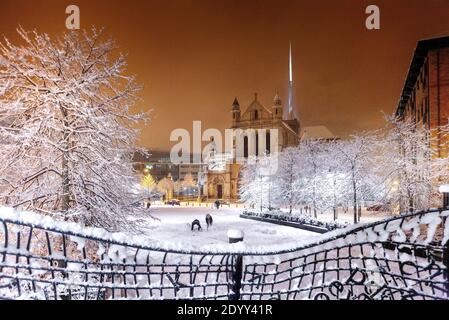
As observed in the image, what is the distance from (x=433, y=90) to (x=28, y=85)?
24.7m

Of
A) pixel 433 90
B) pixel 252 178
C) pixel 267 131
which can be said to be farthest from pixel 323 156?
pixel 267 131

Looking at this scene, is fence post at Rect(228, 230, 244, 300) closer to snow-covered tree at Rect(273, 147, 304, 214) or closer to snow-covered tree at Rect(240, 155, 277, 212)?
snow-covered tree at Rect(273, 147, 304, 214)

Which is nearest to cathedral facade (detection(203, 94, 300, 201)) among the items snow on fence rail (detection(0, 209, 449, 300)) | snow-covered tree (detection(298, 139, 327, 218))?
snow-covered tree (detection(298, 139, 327, 218))

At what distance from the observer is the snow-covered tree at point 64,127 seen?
659cm

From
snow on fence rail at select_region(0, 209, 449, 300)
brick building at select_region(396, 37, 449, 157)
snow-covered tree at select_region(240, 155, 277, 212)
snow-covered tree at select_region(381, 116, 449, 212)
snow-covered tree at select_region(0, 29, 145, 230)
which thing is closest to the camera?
snow on fence rail at select_region(0, 209, 449, 300)

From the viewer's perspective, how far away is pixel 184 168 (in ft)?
350

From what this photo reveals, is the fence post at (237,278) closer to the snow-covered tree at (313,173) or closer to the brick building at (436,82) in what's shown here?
the brick building at (436,82)

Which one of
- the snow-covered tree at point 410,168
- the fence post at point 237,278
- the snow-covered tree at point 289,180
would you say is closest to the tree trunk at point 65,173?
the fence post at point 237,278

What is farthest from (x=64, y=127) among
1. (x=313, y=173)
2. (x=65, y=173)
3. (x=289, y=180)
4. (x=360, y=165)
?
(x=289, y=180)

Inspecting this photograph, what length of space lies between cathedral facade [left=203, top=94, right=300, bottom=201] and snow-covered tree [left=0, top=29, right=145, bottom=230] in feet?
173

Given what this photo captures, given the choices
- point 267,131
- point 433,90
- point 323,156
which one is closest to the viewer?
point 433,90

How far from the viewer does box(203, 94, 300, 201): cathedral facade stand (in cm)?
6106

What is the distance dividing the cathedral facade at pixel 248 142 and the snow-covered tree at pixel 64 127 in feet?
173
